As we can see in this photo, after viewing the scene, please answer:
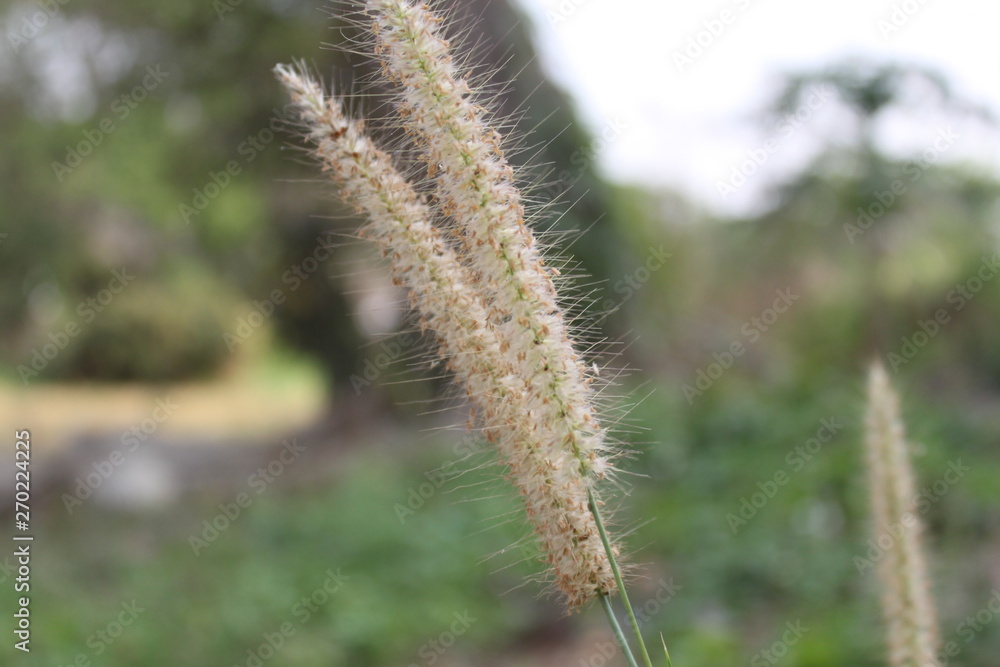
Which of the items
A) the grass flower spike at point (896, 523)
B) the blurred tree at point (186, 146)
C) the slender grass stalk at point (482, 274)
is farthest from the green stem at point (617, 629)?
the blurred tree at point (186, 146)

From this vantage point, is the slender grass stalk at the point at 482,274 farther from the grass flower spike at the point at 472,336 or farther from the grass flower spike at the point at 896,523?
the grass flower spike at the point at 896,523

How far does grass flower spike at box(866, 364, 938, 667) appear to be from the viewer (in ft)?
4.68

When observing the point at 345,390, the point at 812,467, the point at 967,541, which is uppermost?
the point at 967,541

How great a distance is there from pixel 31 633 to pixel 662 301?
8340mm

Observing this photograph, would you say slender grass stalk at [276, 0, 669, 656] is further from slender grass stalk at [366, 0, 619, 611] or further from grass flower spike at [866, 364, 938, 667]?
grass flower spike at [866, 364, 938, 667]

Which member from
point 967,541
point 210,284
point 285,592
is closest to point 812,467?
point 967,541

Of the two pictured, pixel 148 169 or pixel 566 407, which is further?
pixel 148 169

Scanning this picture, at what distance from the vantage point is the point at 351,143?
110 centimetres

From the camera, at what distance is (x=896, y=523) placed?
1438 millimetres

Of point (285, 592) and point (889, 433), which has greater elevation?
point (889, 433)

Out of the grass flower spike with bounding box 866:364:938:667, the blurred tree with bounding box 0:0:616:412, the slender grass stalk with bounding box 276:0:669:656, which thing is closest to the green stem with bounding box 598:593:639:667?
the slender grass stalk with bounding box 276:0:669:656

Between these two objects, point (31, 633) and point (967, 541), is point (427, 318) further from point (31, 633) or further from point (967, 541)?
point (31, 633)

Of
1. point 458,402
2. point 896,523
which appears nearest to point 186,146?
point 458,402

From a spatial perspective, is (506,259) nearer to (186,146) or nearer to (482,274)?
(482,274)
